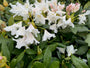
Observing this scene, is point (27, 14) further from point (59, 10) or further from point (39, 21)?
point (59, 10)

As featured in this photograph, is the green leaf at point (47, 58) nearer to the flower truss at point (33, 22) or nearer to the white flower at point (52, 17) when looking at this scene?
the flower truss at point (33, 22)

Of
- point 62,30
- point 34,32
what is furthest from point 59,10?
point 34,32

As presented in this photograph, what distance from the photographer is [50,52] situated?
0.90m

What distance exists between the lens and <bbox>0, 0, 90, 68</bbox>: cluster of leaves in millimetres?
888

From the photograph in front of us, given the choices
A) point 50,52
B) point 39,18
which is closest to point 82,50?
point 50,52

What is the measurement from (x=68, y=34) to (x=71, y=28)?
9 centimetres

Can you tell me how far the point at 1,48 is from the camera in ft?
3.13

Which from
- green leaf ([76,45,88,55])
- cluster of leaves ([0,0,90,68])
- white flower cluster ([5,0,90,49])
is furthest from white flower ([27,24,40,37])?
A: green leaf ([76,45,88,55])

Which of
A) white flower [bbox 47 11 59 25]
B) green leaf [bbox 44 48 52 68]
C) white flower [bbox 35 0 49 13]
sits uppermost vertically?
white flower [bbox 35 0 49 13]

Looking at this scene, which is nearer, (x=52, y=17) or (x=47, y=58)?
(x=47, y=58)

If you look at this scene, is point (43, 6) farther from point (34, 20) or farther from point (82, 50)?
point (82, 50)

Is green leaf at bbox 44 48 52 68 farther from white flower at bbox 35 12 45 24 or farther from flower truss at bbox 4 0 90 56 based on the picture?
white flower at bbox 35 12 45 24

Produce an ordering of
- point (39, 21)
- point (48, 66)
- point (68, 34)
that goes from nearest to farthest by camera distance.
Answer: point (48, 66) → point (39, 21) → point (68, 34)

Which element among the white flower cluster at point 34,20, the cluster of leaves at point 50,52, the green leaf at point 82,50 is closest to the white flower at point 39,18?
the white flower cluster at point 34,20
